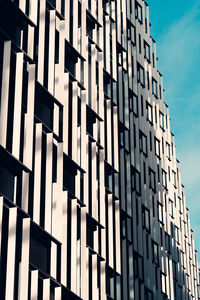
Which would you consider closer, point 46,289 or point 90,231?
point 46,289

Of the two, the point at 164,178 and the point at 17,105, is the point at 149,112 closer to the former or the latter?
the point at 164,178

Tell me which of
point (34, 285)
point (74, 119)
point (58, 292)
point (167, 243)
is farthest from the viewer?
point (167, 243)

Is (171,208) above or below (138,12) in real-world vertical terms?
below

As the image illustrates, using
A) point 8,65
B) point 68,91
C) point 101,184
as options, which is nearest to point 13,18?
point 8,65

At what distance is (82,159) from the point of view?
3994cm

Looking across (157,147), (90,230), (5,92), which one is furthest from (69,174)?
(157,147)

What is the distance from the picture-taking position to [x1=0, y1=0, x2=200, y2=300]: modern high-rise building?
104 ft

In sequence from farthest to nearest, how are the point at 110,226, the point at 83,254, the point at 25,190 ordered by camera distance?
the point at 110,226
the point at 83,254
the point at 25,190

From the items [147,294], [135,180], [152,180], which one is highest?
[152,180]

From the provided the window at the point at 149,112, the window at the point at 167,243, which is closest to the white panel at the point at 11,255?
the window at the point at 167,243

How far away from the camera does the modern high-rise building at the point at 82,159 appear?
31562 mm

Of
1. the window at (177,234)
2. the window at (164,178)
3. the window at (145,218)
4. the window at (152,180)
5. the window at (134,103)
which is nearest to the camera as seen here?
the window at (145,218)

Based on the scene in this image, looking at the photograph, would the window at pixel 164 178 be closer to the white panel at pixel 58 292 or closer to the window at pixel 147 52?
the window at pixel 147 52

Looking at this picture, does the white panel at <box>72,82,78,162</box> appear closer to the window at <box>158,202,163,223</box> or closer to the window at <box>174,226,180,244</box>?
the window at <box>158,202,163,223</box>
